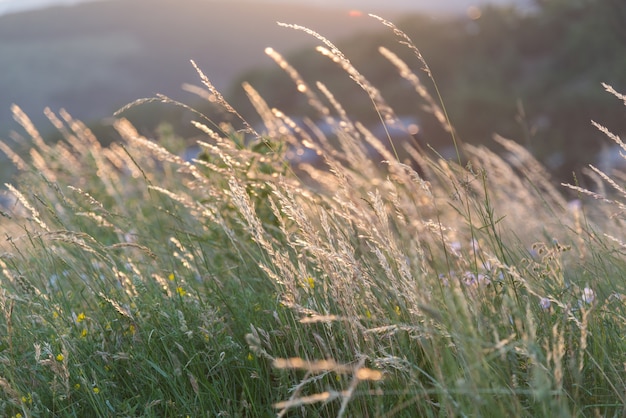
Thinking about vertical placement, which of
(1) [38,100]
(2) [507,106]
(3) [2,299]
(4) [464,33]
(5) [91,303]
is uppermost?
(3) [2,299]

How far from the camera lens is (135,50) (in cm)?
4978

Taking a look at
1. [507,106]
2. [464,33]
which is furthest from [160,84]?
[507,106]

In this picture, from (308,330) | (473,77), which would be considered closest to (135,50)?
(473,77)

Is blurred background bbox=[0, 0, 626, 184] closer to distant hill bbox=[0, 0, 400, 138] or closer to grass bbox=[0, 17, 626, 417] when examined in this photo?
distant hill bbox=[0, 0, 400, 138]

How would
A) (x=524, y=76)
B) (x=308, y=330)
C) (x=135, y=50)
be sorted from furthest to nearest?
(x=135, y=50), (x=524, y=76), (x=308, y=330)

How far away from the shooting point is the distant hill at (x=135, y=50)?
4606 cm

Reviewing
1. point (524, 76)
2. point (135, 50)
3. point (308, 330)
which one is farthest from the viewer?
point (135, 50)

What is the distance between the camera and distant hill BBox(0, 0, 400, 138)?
151 ft

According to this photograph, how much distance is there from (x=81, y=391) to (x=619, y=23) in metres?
15.1

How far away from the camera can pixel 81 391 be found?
6.00 feet

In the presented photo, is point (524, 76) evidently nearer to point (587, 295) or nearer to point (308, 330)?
point (587, 295)

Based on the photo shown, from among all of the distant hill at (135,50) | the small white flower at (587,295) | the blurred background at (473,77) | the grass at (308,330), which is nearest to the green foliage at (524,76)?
the blurred background at (473,77)

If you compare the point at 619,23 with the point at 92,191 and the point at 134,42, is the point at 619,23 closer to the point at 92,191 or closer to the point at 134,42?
the point at 92,191

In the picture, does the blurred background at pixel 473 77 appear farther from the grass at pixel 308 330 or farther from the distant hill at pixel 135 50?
the grass at pixel 308 330
